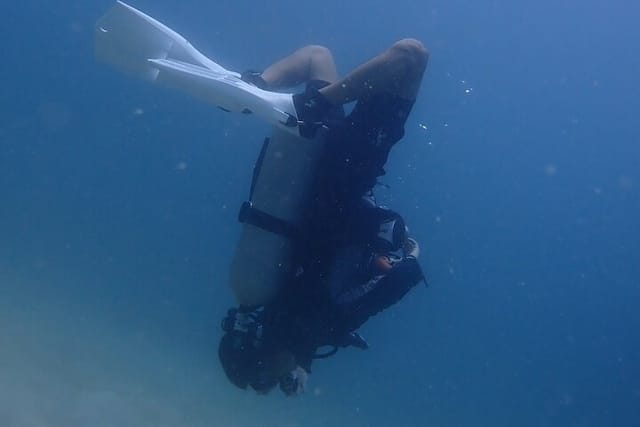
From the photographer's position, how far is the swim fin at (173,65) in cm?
316

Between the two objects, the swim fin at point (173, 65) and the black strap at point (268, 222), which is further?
the black strap at point (268, 222)

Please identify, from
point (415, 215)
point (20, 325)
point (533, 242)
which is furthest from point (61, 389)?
point (533, 242)

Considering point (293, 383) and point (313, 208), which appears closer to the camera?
point (313, 208)

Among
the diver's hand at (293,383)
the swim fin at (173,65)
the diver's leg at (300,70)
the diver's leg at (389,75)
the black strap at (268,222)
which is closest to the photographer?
the swim fin at (173,65)

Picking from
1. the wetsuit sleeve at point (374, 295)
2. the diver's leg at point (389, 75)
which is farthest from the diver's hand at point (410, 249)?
the diver's leg at point (389, 75)

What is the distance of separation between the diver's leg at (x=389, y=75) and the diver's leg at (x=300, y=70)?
0.58m

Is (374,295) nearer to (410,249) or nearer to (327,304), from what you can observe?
(327,304)

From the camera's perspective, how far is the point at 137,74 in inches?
142

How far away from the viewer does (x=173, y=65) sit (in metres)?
3.22

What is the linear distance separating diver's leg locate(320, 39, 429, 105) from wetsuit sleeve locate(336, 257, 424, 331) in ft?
3.49

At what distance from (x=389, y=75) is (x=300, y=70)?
3.22ft

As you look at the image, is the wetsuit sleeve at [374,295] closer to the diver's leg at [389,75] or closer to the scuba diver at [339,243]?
the scuba diver at [339,243]

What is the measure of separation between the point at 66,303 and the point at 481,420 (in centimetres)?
3768

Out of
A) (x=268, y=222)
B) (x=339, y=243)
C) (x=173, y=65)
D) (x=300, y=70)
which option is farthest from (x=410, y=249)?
(x=173, y=65)
